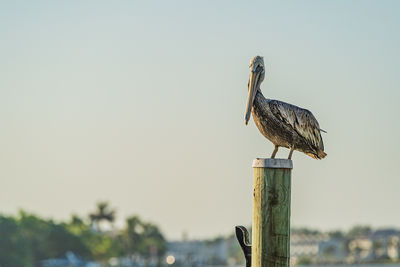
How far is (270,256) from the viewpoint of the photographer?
7.62 meters

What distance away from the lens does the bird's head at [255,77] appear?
8656 millimetres

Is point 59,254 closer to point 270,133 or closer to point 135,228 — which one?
point 135,228

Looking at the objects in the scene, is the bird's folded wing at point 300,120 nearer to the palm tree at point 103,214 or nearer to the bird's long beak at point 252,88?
the bird's long beak at point 252,88

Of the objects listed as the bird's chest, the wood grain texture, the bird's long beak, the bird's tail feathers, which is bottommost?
the wood grain texture

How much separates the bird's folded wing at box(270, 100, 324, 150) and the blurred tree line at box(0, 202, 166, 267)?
99.2 metres

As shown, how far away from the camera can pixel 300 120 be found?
28.9 ft

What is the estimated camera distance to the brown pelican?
28.4 feet

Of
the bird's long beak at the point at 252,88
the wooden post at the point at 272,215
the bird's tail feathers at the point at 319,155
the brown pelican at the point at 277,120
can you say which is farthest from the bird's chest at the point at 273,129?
the wooden post at the point at 272,215

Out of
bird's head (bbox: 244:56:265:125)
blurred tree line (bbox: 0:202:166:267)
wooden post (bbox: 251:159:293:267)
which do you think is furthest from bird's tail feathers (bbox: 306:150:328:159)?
blurred tree line (bbox: 0:202:166:267)

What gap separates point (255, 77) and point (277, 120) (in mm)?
397

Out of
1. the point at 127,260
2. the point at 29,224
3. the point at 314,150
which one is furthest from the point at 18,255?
the point at 314,150

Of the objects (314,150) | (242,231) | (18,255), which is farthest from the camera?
(18,255)

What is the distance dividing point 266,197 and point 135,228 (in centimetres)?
14375

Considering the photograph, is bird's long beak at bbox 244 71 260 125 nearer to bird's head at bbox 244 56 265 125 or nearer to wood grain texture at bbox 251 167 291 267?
bird's head at bbox 244 56 265 125
